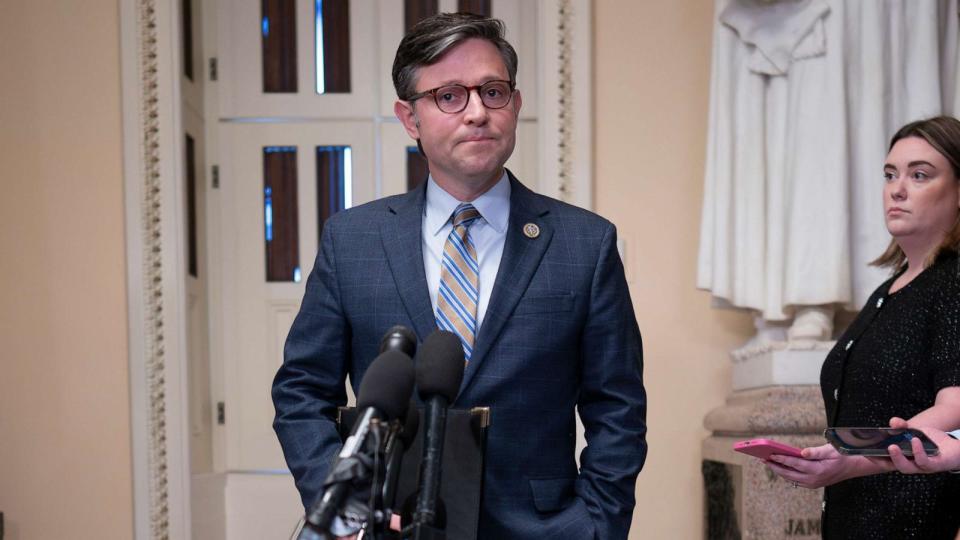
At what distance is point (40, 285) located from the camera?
5449mm

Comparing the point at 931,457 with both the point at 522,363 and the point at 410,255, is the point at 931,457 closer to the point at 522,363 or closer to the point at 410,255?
the point at 522,363

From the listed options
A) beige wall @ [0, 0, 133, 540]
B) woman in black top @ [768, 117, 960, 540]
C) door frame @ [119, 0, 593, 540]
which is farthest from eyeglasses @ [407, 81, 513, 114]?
beige wall @ [0, 0, 133, 540]

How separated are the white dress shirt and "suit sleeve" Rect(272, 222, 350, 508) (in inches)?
7.6

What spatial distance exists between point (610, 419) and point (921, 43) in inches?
116

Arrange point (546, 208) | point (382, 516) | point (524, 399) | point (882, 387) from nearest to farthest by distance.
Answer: point (382, 516)
point (524, 399)
point (546, 208)
point (882, 387)

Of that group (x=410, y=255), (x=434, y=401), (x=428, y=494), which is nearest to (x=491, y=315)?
(x=410, y=255)

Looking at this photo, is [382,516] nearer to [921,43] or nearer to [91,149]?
[921,43]

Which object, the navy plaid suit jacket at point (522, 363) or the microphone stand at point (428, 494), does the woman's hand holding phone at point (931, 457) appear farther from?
the microphone stand at point (428, 494)

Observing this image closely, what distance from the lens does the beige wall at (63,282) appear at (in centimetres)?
541

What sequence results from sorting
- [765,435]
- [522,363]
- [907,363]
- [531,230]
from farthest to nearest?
1. [765,435]
2. [907,363]
3. [531,230]
4. [522,363]

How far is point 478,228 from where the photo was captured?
2.47 metres

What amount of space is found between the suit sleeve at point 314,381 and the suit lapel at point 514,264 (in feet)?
0.86

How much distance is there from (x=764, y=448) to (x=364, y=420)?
116cm

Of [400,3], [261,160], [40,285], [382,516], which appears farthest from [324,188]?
[382,516]
